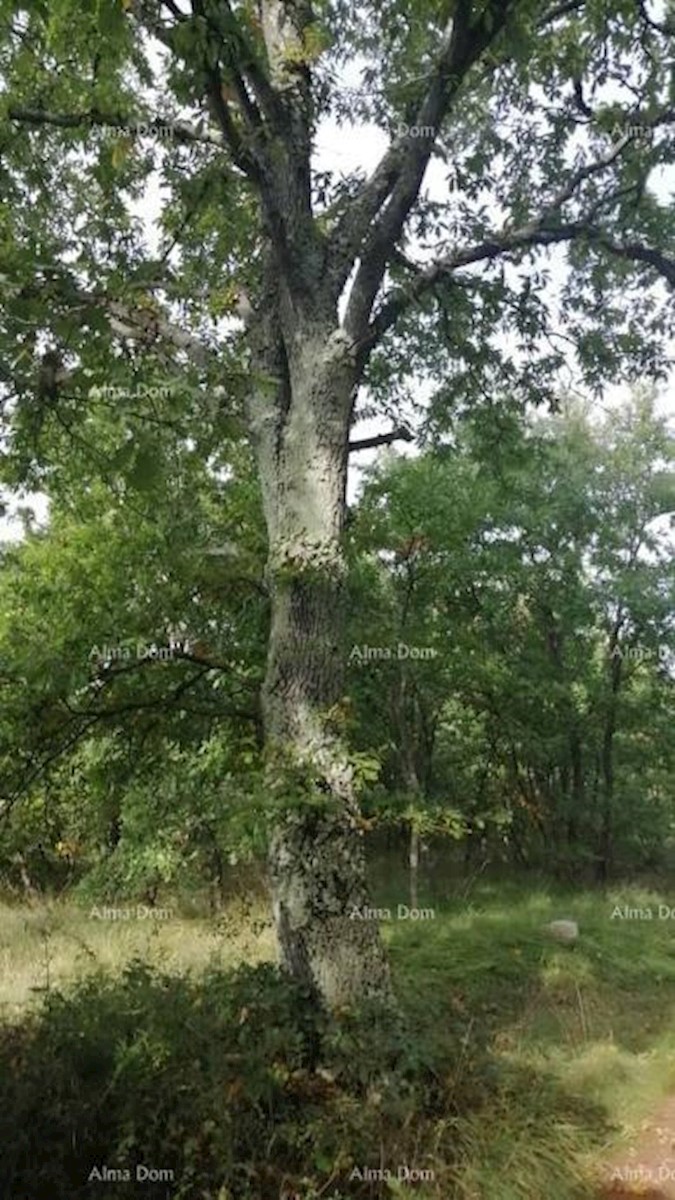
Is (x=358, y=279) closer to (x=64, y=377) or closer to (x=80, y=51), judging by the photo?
(x=80, y=51)

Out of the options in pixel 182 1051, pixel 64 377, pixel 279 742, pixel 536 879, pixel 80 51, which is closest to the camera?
pixel 64 377

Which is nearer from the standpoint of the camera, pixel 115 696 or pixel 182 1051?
pixel 182 1051

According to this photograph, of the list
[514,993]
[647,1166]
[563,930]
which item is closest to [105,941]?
[514,993]

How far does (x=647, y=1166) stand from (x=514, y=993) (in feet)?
9.81

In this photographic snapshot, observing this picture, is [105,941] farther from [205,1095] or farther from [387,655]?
[205,1095]

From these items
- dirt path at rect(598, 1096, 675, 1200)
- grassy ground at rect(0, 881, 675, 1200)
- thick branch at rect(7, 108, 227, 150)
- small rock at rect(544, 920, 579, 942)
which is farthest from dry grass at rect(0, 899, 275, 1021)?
thick branch at rect(7, 108, 227, 150)

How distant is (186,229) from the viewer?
7125 millimetres

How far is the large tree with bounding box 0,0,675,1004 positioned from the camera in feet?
14.4

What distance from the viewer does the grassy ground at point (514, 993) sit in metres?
4.32

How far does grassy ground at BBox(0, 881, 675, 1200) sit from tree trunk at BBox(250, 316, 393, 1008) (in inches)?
29.6

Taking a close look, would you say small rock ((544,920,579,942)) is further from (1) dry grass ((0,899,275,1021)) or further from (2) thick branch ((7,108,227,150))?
(2) thick branch ((7,108,227,150))

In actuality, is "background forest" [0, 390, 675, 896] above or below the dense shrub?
above

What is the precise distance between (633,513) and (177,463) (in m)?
10.8

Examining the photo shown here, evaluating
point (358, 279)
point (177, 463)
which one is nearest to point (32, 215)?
point (177, 463)
